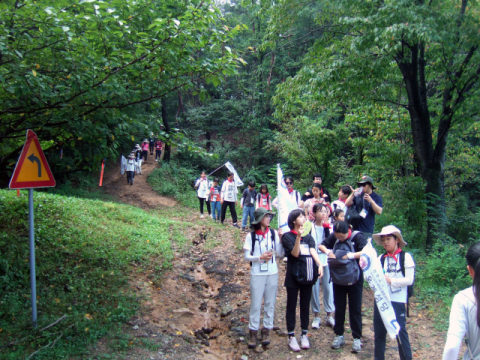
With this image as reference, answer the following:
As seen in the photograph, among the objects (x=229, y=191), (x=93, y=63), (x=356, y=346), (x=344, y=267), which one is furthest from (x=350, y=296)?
(x=229, y=191)

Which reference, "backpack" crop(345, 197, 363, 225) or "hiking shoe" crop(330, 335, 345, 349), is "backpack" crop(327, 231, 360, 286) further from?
"backpack" crop(345, 197, 363, 225)

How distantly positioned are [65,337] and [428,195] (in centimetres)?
867

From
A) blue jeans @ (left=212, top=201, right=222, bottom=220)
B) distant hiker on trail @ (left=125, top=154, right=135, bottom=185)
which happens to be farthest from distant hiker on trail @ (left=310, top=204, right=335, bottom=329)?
distant hiker on trail @ (left=125, top=154, right=135, bottom=185)

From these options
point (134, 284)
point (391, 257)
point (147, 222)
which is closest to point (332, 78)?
point (391, 257)

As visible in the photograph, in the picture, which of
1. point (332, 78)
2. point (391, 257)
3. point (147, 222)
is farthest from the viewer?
point (147, 222)

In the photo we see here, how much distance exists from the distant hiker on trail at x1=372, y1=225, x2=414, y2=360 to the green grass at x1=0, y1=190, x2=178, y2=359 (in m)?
3.74

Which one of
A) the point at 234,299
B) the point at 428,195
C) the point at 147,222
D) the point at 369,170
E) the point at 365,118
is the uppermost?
the point at 365,118

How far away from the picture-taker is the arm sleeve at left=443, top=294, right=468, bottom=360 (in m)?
2.15

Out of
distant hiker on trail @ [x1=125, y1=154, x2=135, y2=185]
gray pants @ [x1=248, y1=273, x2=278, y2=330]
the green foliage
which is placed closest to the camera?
the green foliage

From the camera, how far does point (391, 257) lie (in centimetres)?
406

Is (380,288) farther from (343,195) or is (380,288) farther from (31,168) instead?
(31,168)

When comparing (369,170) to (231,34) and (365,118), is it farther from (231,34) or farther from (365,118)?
(231,34)

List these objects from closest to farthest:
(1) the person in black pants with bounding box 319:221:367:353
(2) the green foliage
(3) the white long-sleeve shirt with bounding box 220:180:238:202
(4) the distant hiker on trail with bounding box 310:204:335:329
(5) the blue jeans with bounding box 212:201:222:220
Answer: (2) the green foliage → (1) the person in black pants with bounding box 319:221:367:353 → (4) the distant hiker on trail with bounding box 310:204:335:329 → (3) the white long-sleeve shirt with bounding box 220:180:238:202 → (5) the blue jeans with bounding box 212:201:222:220

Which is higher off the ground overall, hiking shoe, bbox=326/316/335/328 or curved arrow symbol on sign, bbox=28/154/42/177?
curved arrow symbol on sign, bbox=28/154/42/177
